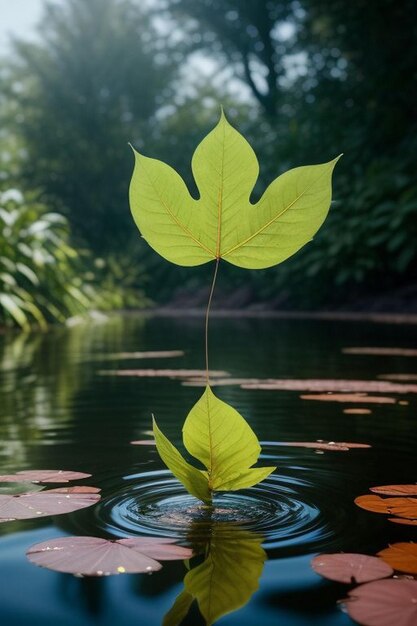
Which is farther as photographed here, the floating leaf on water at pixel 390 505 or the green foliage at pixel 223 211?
the floating leaf on water at pixel 390 505

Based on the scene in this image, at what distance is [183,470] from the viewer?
1310 millimetres

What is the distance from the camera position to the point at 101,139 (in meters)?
21.0

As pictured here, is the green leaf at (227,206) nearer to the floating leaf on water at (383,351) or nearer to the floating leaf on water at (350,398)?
the floating leaf on water at (350,398)

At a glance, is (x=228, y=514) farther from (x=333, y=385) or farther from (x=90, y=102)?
(x=90, y=102)

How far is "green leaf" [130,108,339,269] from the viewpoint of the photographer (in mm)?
1146

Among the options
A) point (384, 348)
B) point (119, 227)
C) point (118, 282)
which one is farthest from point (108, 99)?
point (384, 348)

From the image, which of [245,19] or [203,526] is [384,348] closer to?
[203,526]

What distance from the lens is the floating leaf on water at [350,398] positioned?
2936mm

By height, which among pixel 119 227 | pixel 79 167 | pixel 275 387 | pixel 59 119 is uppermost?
pixel 59 119

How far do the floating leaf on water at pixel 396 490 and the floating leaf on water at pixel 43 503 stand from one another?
53 centimetres

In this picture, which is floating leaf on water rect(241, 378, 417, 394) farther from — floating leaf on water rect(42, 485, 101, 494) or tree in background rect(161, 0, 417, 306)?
tree in background rect(161, 0, 417, 306)

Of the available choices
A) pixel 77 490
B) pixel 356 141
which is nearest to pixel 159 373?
pixel 77 490

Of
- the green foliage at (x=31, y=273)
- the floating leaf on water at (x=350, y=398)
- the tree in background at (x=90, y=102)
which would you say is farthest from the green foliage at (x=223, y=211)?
the tree in background at (x=90, y=102)

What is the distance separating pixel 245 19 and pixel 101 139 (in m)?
4.70
